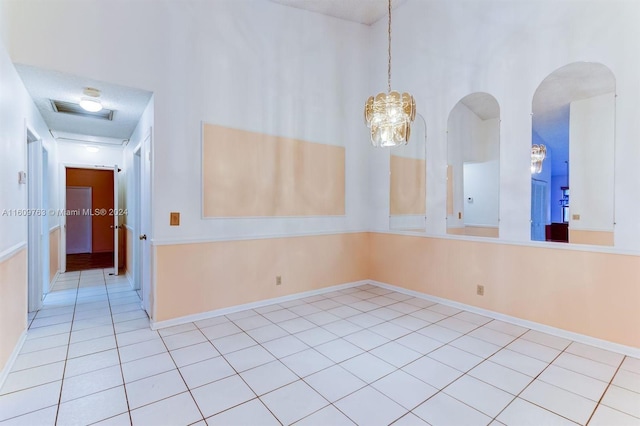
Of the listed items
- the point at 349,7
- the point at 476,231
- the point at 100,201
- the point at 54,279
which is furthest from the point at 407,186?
the point at 100,201

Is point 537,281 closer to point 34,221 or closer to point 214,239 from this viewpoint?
point 214,239

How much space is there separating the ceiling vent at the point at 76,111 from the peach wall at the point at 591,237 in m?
5.40

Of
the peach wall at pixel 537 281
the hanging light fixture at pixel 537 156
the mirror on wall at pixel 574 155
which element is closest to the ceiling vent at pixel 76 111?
the peach wall at pixel 537 281

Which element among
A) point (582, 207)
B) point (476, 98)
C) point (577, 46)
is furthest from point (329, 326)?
point (577, 46)

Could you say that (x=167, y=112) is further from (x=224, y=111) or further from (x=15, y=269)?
(x=15, y=269)

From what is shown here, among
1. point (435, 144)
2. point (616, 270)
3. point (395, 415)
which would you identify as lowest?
point (395, 415)

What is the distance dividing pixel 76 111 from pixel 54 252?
276 centimetres

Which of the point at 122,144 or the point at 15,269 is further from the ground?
the point at 122,144

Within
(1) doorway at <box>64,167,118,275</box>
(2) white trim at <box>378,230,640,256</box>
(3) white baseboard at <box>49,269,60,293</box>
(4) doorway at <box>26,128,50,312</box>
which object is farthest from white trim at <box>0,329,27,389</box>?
(1) doorway at <box>64,167,118,275</box>

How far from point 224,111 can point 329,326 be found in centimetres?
272

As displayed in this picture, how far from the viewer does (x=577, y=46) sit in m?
2.87

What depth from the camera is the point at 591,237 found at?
288cm

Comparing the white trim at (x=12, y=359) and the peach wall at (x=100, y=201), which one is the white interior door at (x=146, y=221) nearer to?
the white trim at (x=12, y=359)

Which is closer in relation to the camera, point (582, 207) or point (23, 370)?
point (23, 370)
